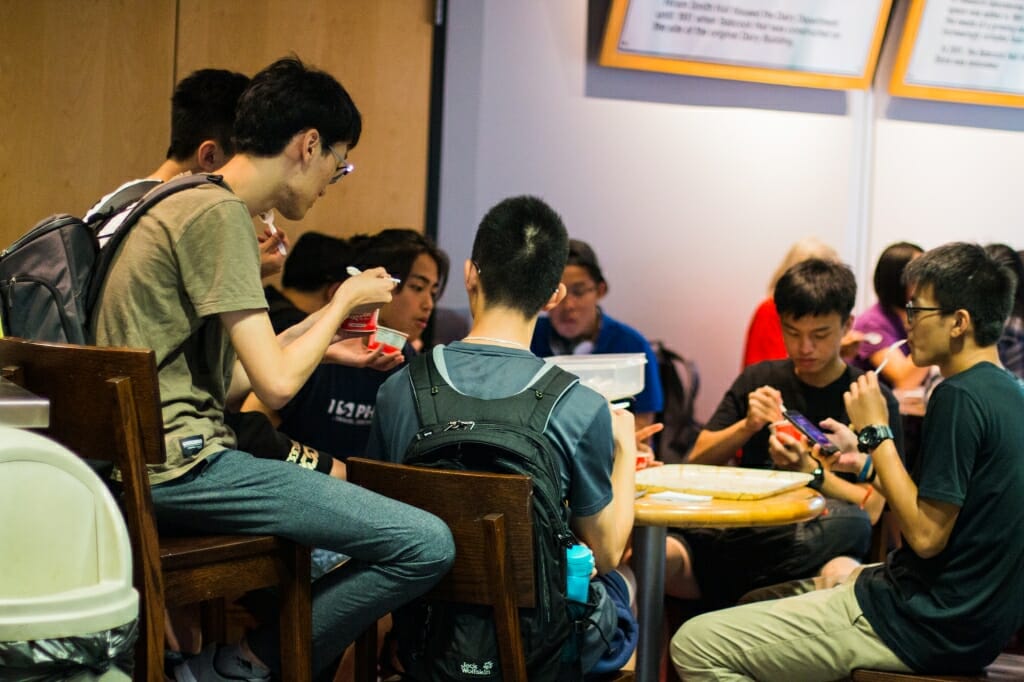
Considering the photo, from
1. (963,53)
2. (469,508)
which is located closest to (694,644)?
(469,508)

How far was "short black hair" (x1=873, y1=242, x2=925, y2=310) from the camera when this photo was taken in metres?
4.30

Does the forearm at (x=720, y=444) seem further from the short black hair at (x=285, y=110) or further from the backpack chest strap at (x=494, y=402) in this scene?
the short black hair at (x=285, y=110)

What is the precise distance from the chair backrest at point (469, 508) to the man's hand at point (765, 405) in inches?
53.8

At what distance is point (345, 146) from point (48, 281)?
637 millimetres

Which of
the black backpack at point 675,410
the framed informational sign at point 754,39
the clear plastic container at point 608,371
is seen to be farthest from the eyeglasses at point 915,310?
the framed informational sign at point 754,39

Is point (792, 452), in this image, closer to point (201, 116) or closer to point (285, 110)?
point (285, 110)

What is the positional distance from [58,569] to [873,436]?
1.59 m

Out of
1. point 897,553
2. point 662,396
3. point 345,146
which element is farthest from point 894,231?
point 345,146

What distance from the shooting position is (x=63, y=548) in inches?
54.4

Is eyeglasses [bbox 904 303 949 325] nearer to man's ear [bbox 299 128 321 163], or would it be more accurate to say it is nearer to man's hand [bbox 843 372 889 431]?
man's hand [bbox 843 372 889 431]

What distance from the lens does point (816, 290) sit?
10.7 feet

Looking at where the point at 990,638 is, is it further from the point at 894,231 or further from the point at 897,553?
the point at 894,231

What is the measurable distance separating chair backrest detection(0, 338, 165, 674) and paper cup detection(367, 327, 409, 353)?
756 millimetres

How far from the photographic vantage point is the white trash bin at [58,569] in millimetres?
1338
